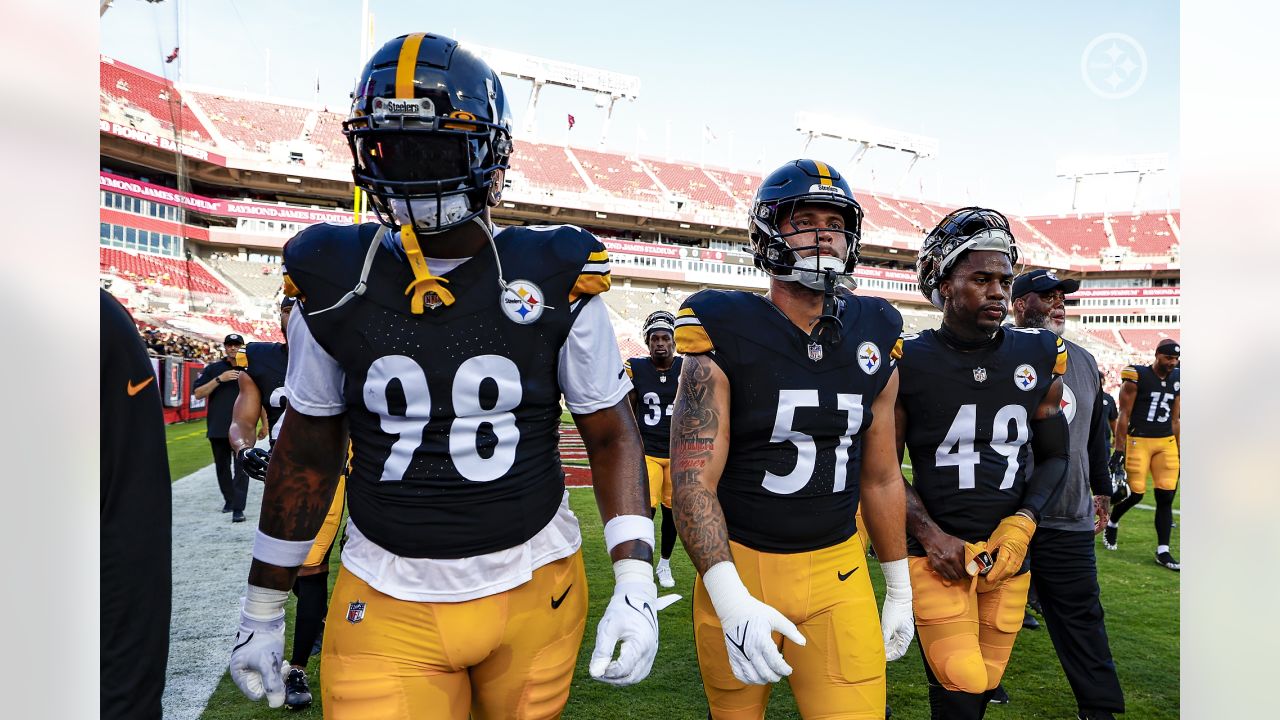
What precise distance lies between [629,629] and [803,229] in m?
1.45

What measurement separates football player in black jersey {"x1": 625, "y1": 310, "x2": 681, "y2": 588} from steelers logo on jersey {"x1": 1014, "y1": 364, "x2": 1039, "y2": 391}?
3.74m

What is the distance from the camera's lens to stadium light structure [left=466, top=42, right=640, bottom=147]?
151 ft

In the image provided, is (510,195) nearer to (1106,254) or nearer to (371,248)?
(1106,254)

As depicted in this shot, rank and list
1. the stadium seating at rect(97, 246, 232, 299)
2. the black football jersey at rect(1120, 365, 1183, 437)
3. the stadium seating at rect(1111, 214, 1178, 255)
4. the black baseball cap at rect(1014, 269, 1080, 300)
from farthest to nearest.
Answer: the stadium seating at rect(1111, 214, 1178, 255), the stadium seating at rect(97, 246, 232, 299), the black football jersey at rect(1120, 365, 1183, 437), the black baseball cap at rect(1014, 269, 1080, 300)

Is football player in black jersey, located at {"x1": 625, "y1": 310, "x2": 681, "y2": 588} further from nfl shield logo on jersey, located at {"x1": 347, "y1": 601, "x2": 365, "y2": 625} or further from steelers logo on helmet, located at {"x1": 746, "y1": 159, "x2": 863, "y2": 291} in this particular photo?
nfl shield logo on jersey, located at {"x1": 347, "y1": 601, "x2": 365, "y2": 625}

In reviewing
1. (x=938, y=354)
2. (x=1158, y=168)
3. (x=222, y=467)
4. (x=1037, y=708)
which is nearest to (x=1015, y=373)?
(x=938, y=354)

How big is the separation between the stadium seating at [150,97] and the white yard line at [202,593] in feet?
104

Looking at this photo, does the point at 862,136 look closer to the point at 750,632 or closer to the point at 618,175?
the point at 618,175

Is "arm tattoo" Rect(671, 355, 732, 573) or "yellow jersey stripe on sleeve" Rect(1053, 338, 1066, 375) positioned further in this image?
"yellow jersey stripe on sleeve" Rect(1053, 338, 1066, 375)

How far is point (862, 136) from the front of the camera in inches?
2105

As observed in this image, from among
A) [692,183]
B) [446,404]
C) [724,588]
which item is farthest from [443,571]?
[692,183]

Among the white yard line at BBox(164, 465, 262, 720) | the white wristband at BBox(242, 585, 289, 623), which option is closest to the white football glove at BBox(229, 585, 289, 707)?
the white wristband at BBox(242, 585, 289, 623)

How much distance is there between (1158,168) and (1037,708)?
209 ft
